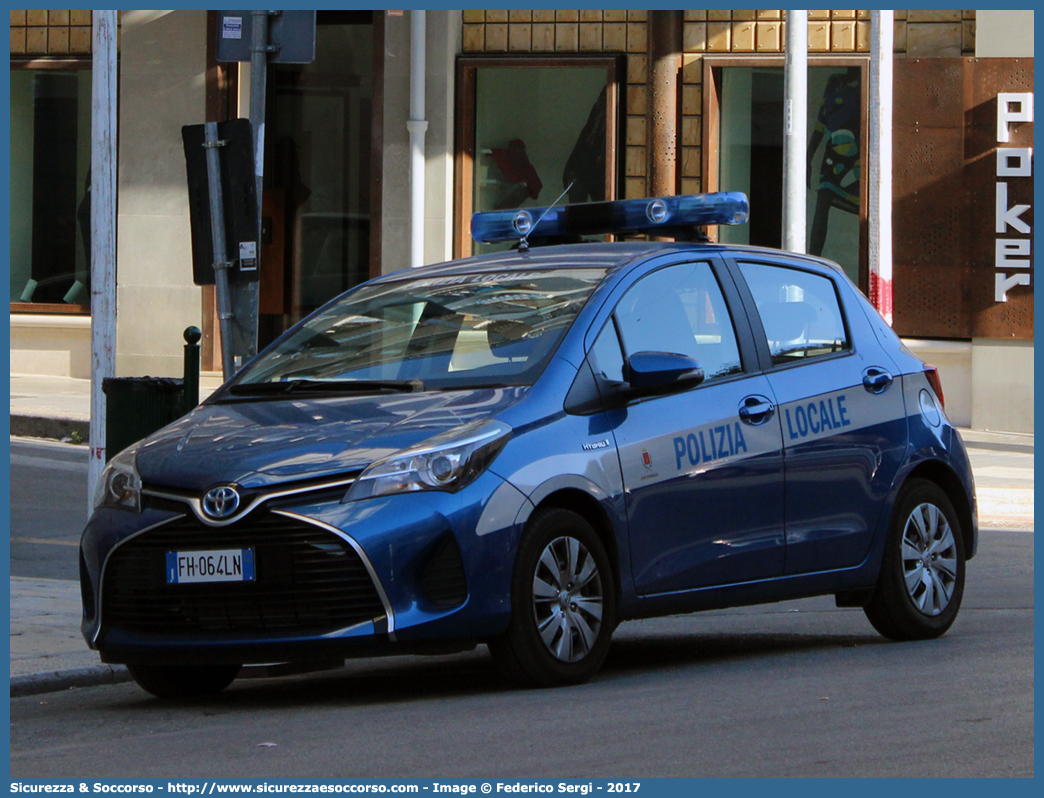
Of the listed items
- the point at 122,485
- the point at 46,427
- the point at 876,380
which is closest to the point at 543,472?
the point at 122,485

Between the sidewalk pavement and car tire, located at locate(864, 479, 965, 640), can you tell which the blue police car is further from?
the sidewalk pavement

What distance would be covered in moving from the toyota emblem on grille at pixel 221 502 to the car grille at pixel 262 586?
50mm

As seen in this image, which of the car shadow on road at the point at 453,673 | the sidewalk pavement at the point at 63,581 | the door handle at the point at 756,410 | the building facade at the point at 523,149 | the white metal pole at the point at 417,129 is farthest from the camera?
the white metal pole at the point at 417,129

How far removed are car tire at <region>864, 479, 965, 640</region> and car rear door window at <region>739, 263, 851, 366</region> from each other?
0.78m

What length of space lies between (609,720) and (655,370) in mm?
1506

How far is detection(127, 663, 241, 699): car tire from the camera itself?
658 centimetres

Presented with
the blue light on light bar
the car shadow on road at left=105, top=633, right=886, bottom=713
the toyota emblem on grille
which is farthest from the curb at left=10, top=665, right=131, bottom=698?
the blue light on light bar

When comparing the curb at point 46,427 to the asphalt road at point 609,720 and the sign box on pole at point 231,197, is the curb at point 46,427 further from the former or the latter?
the asphalt road at point 609,720

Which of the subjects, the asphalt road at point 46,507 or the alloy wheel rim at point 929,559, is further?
the asphalt road at point 46,507

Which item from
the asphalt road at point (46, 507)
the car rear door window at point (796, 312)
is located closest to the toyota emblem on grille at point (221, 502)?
the car rear door window at point (796, 312)

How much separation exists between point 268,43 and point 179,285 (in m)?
12.5

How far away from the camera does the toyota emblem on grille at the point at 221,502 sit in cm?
583

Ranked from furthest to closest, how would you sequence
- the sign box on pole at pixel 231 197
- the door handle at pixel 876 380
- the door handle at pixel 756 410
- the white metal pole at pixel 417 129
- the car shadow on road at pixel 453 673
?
1. the white metal pole at pixel 417 129
2. the sign box on pole at pixel 231 197
3. the door handle at pixel 876 380
4. the door handle at pixel 756 410
5. the car shadow on road at pixel 453 673

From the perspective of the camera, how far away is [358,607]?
5.80m
